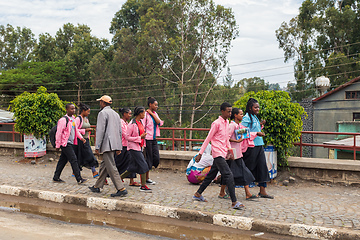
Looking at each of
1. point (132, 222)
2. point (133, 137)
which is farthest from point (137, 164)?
point (132, 222)

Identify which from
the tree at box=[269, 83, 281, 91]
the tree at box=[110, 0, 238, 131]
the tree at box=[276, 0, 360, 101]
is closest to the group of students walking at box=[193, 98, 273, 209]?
the tree at box=[269, 83, 281, 91]

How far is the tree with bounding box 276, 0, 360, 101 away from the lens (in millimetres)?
38094

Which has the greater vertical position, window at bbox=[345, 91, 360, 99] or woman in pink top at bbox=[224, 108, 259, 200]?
window at bbox=[345, 91, 360, 99]

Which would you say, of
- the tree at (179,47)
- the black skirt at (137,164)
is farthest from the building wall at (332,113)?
the black skirt at (137,164)

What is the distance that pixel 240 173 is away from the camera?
20.1 ft

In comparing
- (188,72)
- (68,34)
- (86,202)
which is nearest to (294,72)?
(188,72)

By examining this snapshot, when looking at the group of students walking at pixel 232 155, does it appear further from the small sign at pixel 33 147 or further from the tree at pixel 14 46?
the tree at pixel 14 46

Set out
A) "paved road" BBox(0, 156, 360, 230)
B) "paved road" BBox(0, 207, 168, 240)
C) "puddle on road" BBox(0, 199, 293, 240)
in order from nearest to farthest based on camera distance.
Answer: "paved road" BBox(0, 207, 168, 240) → "puddle on road" BBox(0, 199, 293, 240) → "paved road" BBox(0, 156, 360, 230)

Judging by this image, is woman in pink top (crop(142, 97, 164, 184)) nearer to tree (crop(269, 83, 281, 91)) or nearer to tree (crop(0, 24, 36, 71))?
tree (crop(269, 83, 281, 91))

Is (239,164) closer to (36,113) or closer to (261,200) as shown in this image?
(261,200)

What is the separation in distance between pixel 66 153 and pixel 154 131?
6.70ft

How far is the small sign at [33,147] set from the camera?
37.5 ft

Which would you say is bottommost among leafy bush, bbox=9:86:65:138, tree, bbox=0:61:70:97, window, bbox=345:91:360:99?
leafy bush, bbox=9:86:65:138

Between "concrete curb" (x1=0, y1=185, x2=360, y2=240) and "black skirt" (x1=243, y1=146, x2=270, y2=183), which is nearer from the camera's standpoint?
"concrete curb" (x1=0, y1=185, x2=360, y2=240)
